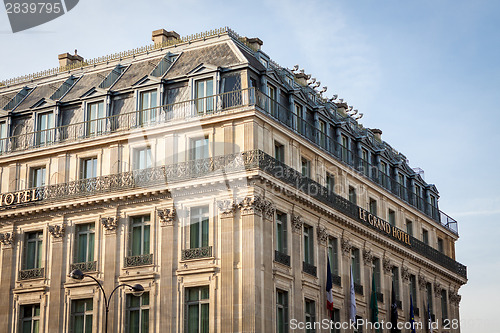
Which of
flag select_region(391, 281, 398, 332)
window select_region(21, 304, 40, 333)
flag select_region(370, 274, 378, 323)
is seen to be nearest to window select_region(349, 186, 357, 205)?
flag select_region(370, 274, 378, 323)

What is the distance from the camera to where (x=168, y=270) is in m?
44.7

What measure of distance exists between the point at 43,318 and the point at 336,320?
14593mm

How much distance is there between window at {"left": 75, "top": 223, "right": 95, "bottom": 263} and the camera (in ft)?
156

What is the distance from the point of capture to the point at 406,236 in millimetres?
58531

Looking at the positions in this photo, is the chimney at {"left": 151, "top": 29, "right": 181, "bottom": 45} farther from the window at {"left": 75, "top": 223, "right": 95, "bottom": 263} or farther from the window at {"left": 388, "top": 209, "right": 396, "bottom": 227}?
the window at {"left": 388, "top": 209, "right": 396, "bottom": 227}

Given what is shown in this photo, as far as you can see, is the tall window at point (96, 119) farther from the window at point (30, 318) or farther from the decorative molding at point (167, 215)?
the window at point (30, 318)

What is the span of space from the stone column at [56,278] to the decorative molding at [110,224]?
242 centimetres

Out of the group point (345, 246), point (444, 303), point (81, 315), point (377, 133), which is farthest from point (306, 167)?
point (444, 303)

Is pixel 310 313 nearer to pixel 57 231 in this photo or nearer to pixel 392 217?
pixel 57 231

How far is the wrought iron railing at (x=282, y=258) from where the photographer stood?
147ft

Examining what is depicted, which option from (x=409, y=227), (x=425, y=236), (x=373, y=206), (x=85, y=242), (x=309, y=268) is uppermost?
(x=373, y=206)

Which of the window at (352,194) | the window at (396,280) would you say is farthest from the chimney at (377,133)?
the window at (352,194)

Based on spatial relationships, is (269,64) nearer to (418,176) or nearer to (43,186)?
(43,186)

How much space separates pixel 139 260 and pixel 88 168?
6065 millimetres
